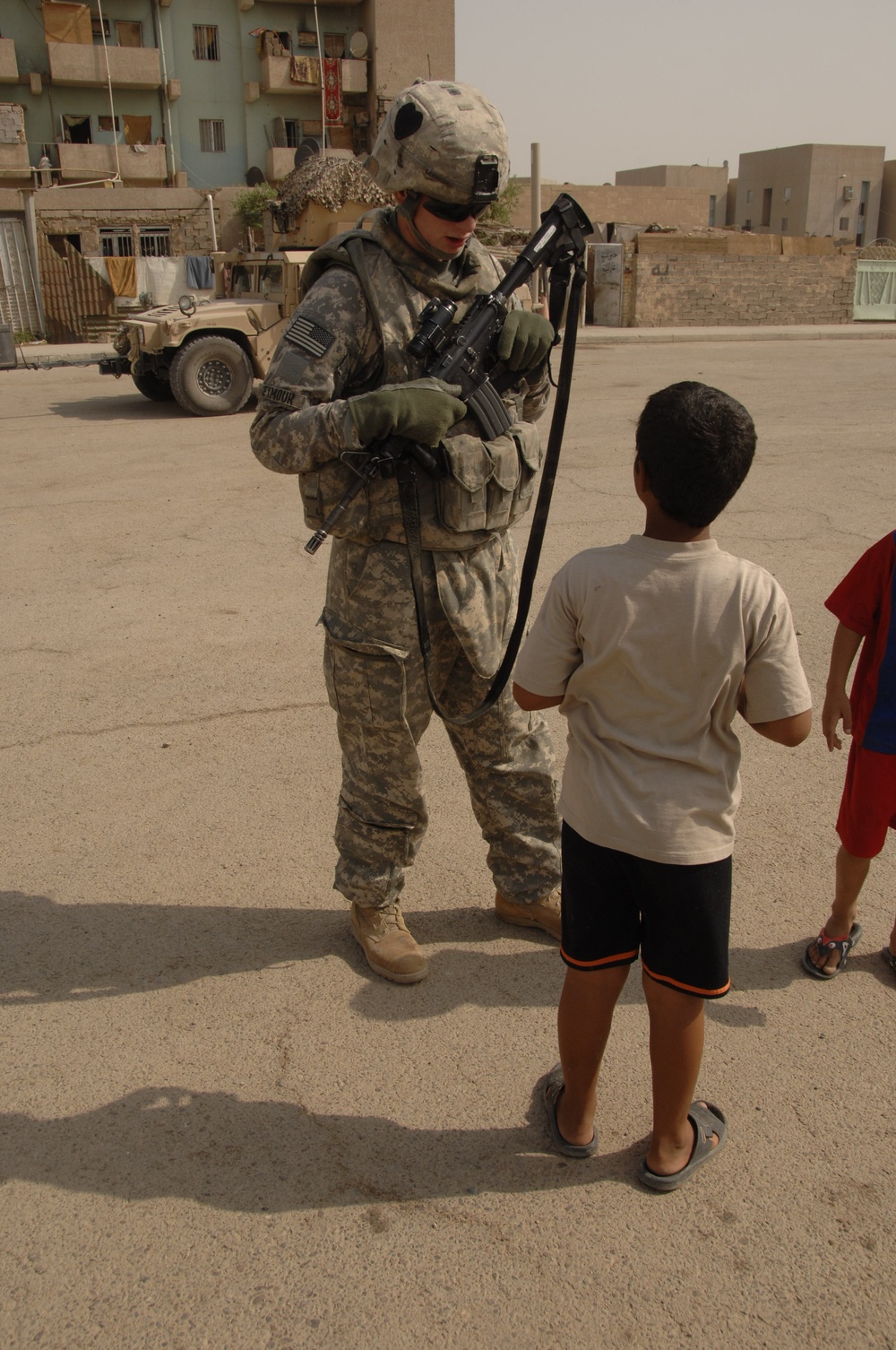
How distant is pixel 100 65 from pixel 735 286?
2156cm

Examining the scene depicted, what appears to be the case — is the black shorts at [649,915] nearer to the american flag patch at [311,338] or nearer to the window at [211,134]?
the american flag patch at [311,338]

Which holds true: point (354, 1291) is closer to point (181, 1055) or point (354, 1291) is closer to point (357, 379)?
point (181, 1055)

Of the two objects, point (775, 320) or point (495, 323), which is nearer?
point (495, 323)

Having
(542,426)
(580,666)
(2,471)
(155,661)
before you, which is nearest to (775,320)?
(542,426)

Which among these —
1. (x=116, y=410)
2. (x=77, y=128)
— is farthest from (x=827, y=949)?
(x=77, y=128)

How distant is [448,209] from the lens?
1999 mm

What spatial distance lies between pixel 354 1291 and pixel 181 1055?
2.21 feet

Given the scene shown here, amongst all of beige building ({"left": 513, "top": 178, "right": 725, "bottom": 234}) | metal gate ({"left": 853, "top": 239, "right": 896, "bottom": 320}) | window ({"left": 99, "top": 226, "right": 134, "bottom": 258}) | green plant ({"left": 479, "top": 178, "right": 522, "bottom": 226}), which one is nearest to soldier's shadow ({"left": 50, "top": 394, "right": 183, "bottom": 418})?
window ({"left": 99, "top": 226, "right": 134, "bottom": 258})

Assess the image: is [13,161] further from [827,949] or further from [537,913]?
[827,949]

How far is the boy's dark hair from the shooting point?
1.42 metres

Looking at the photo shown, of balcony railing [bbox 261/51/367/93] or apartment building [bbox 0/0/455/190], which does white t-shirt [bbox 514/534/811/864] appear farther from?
balcony railing [bbox 261/51/367/93]

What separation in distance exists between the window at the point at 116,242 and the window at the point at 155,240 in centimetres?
32

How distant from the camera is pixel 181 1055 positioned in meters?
2.05

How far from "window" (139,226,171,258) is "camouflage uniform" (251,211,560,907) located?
28.2m
